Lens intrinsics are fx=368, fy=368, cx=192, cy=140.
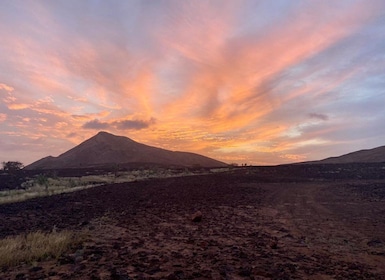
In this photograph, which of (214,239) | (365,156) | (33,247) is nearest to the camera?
(33,247)

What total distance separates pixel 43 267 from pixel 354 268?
6.48 metres

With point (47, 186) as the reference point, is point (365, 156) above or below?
above

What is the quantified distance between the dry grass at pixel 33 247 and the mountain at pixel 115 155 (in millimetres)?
107114

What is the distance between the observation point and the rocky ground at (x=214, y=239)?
24.1 ft

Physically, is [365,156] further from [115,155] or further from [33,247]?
[33,247]

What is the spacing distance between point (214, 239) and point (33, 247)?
15.7 ft

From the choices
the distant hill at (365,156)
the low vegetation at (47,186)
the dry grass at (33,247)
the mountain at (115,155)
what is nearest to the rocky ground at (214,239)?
the dry grass at (33,247)

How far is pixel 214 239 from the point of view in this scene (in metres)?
10.5

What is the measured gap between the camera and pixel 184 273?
715cm

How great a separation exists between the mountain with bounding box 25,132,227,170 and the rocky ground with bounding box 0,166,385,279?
101 m

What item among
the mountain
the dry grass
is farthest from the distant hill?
Result: the dry grass

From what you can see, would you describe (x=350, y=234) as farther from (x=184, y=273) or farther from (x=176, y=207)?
(x=176, y=207)

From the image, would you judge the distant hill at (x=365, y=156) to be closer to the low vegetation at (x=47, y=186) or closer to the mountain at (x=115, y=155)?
the mountain at (x=115, y=155)

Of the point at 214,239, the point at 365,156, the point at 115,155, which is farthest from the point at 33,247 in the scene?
the point at 115,155
